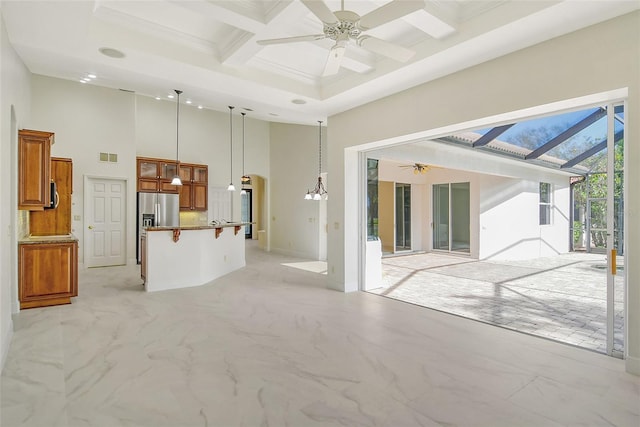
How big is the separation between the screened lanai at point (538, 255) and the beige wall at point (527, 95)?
314mm

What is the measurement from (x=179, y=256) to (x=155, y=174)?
12.1ft

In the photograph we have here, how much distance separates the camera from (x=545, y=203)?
420 inches

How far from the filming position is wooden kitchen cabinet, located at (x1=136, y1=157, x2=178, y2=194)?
851 cm

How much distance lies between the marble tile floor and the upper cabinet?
142cm

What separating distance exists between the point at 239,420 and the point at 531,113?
151 inches

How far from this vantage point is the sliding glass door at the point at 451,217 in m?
10.8

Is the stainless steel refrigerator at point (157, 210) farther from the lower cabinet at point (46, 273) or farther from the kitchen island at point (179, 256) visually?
the lower cabinet at point (46, 273)

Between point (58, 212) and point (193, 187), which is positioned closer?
point (58, 212)

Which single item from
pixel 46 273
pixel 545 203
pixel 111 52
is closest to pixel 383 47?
pixel 111 52

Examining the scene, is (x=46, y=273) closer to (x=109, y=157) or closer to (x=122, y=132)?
(x=109, y=157)

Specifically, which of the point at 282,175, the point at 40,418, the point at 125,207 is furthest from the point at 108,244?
the point at 40,418

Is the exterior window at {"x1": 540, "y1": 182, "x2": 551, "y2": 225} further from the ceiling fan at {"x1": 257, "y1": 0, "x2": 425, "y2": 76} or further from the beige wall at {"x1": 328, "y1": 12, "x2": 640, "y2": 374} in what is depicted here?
the ceiling fan at {"x1": 257, "y1": 0, "x2": 425, "y2": 76}

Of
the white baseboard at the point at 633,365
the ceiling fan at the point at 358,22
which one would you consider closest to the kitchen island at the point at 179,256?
the ceiling fan at the point at 358,22

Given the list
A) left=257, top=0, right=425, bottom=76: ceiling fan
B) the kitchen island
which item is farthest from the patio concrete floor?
the kitchen island
